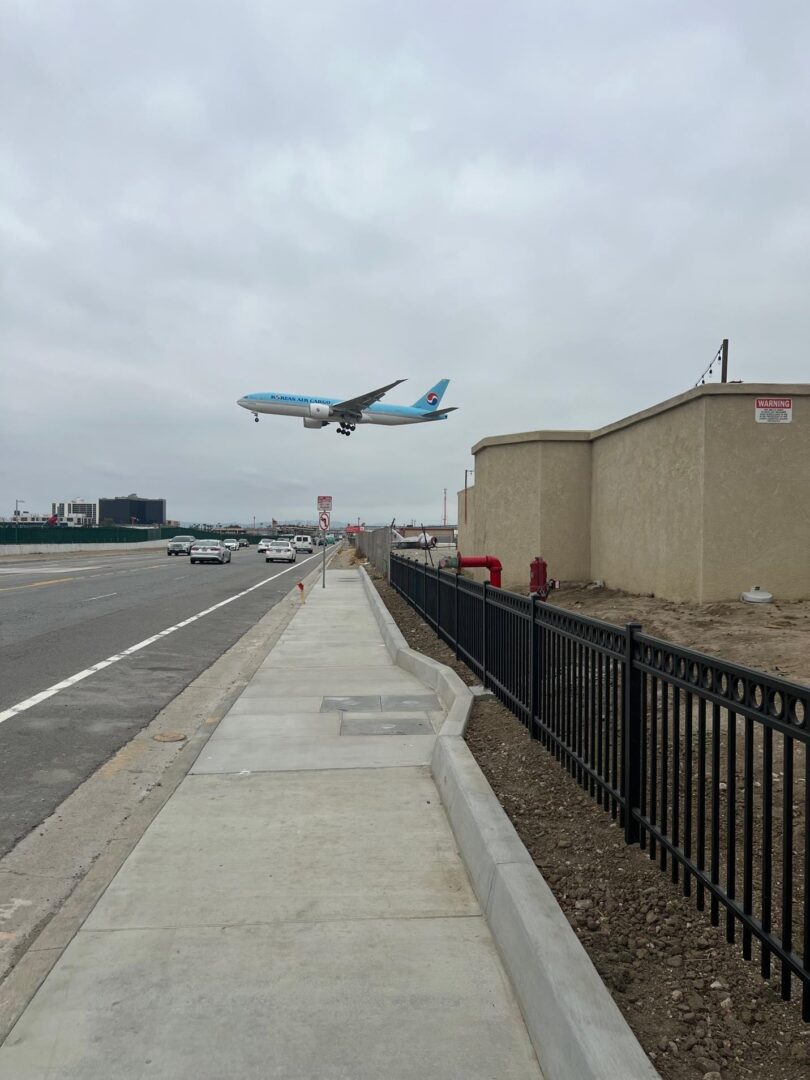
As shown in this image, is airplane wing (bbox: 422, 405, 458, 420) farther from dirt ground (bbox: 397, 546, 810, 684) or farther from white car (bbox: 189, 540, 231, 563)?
dirt ground (bbox: 397, 546, 810, 684)

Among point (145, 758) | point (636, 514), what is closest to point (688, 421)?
point (636, 514)

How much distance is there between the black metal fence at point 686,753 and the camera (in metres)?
2.76

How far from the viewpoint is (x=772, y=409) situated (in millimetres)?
12539

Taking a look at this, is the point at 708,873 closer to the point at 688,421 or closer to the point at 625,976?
the point at 625,976

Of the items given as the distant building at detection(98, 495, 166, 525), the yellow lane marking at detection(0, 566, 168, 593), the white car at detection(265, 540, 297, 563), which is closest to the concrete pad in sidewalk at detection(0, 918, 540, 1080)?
the yellow lane marking at detection(0, 566, 168, 593)

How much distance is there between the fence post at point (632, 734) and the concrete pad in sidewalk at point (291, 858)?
0.93m

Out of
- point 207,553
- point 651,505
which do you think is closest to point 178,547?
point 207,553

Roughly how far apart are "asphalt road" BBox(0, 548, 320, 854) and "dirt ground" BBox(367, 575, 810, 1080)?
3135mm

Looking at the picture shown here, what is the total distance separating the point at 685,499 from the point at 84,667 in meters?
9.53

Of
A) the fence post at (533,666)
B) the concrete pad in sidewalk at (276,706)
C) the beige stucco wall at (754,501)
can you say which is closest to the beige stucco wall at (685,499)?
the beige stucco wall at (754,501)

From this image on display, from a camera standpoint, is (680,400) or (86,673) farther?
(680,400)

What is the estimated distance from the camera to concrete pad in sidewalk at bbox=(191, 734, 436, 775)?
6090mm

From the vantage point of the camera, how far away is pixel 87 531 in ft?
220

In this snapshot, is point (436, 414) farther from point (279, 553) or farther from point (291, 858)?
point (291, 858)
